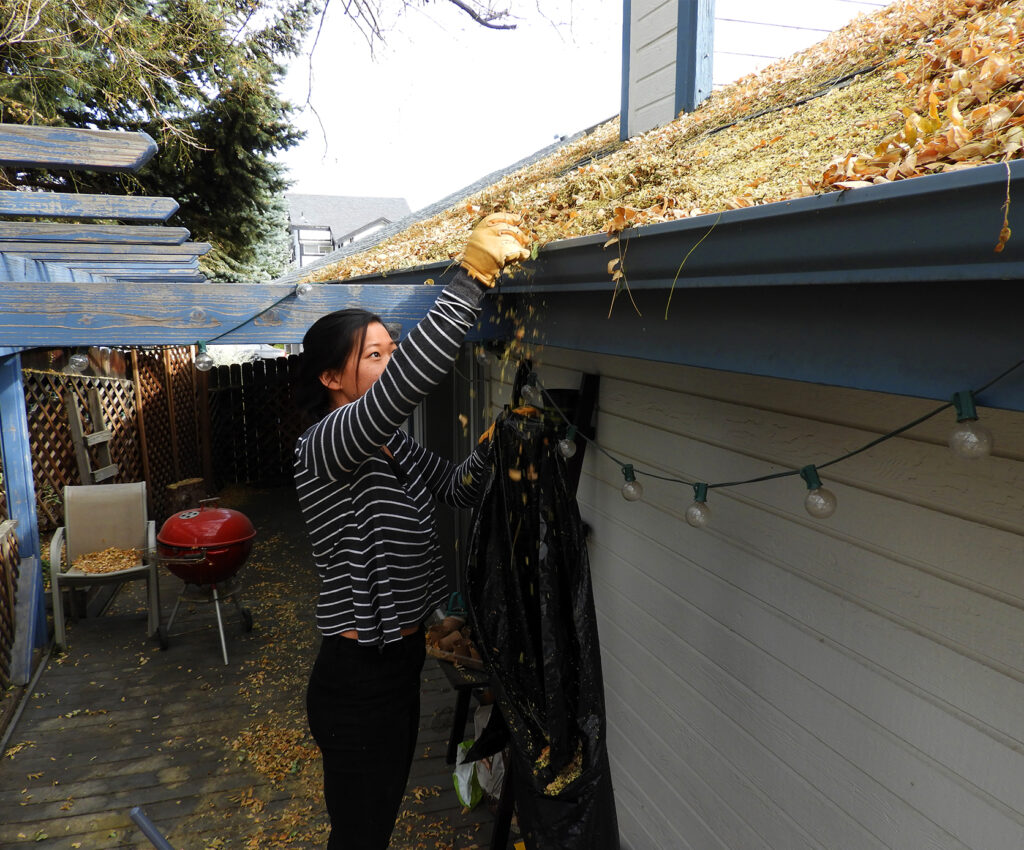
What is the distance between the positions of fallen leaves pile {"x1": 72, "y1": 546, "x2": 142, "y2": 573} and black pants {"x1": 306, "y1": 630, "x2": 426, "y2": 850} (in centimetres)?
438

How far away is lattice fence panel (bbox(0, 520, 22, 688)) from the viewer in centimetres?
473

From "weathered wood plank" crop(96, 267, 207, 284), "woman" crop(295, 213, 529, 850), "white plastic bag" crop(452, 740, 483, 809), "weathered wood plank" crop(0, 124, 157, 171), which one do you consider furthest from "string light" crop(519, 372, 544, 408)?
"weathered wood plank" crop(96, 267, 207, 284)

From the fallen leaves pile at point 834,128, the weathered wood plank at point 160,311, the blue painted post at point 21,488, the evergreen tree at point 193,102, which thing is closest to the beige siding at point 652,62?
the fallen leaves pile at point 834,128

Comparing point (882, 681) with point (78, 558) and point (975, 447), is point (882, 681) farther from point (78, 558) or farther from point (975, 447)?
point (78, 558)

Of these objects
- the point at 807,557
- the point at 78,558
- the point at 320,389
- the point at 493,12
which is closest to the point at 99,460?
the point at 78,558

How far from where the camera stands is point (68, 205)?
→ 318cm

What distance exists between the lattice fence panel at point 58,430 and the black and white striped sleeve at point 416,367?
7.19 meters

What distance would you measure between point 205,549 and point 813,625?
466 centimetres

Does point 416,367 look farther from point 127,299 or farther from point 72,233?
point 72,233

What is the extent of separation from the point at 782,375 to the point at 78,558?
643cm

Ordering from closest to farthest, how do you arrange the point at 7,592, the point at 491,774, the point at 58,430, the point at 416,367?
1. the point at 416,367
2. the point at 491,774
3. the point at 7,592
4. the point at 58,430

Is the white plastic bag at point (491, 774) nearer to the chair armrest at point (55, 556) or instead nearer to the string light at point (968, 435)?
the string light at point (968, 435)

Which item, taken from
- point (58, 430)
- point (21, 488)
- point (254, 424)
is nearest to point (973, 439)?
point (21, 488)

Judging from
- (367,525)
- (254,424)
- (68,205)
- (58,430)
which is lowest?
(254,424)
